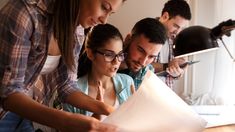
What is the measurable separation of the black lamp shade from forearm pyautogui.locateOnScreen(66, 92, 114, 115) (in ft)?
1.42

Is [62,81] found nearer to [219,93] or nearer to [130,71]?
[130,71]

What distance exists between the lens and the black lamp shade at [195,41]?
116 centimetres

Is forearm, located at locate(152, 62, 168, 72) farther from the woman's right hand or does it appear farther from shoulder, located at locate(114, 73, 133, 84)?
the woman's right hand

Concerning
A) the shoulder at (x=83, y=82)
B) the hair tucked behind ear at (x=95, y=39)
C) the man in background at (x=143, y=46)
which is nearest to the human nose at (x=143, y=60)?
the man in background at (x=143, y=46)

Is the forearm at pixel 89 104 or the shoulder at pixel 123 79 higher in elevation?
the forearm at pixel 89 104

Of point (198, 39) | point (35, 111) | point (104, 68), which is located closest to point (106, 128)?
point (35, 111)

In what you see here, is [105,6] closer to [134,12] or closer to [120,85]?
[120,85]

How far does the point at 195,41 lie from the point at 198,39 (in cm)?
1

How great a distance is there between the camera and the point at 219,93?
6.41ft

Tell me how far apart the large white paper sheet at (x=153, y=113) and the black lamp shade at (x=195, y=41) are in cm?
48

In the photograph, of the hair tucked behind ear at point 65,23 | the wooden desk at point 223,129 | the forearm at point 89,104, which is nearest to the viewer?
the hair tucked behind ear at point 65,23

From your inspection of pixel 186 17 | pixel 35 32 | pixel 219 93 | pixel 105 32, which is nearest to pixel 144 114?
pixel 35 32

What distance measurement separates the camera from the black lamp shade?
116 centimetres

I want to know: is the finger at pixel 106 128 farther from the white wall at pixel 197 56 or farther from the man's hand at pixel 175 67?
the white wall at pixel 197 56
